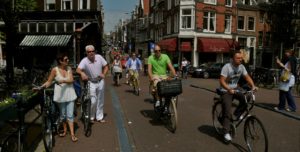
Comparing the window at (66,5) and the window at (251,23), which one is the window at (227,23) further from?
the window at (66,5)

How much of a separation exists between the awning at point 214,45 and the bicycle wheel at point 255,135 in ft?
104

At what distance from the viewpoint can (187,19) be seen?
125ft

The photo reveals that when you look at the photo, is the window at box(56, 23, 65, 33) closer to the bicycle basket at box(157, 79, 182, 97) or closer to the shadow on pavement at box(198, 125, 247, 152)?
the shadow on pavement at box(198, 125, 247, 152)

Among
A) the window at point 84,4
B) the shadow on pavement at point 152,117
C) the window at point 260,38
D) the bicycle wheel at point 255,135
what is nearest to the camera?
the bicycle wheel at point 255,135

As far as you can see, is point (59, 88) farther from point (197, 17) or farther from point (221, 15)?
point (221, 15)

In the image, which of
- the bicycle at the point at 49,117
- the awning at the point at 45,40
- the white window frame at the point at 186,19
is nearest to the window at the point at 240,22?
the white window frame at the point at 186,19

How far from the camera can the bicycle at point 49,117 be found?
19.1ft

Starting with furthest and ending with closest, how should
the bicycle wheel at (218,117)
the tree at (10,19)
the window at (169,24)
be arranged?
the window at (169,24) → the tree at (10,19) → the bicycle wheel at (218,117)

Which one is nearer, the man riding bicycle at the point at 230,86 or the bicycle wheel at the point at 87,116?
the man riding bicycle at the point at 230,86

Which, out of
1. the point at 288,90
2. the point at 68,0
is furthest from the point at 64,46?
the point at 288,90

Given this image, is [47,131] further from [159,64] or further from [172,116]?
[159,64]

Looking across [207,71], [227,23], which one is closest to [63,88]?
[207,71]

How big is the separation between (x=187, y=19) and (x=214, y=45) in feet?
12.6

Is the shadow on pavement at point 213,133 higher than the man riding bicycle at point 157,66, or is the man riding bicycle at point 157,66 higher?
the man riding bicycle at point 157,66
